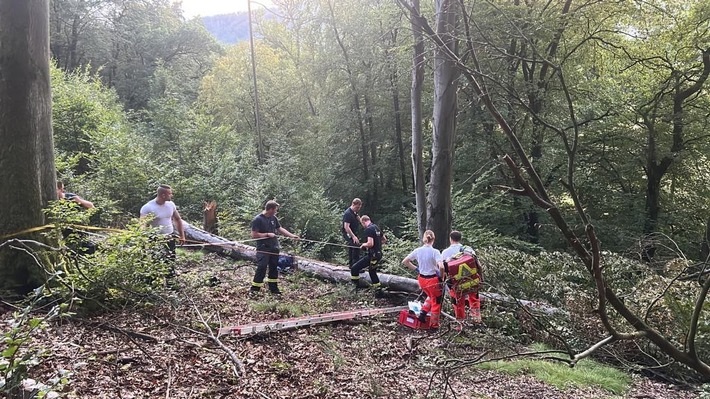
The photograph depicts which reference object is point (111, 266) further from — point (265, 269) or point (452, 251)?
point (452, 251)

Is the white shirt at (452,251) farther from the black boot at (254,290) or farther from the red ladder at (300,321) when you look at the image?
the black boot at (254,290)

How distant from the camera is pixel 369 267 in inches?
353

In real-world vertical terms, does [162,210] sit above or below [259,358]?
above

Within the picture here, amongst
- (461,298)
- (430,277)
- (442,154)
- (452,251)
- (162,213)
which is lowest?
(461,298)

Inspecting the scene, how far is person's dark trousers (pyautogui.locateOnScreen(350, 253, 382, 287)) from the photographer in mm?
8867

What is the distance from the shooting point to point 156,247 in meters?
5.71

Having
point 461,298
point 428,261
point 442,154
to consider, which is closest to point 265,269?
point 428,261

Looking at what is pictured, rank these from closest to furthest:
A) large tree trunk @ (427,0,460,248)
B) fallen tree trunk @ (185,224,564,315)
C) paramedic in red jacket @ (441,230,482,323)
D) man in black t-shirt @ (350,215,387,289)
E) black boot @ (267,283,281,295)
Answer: paramedic in red jacket @ (441,230,482,323), black boot @ (267,283,281,295), man in black t-shirt @ (350,215,387,289), fallen tree trunk @ (185,224,564,315), large tree trunk @ (427,0,460,248)

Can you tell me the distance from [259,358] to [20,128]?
3.93 meters

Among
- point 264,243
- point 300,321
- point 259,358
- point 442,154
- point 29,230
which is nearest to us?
point 259,358

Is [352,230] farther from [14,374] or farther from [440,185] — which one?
[14,374]

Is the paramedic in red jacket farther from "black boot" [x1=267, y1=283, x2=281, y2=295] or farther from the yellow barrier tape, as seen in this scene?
the yellow barrier tape

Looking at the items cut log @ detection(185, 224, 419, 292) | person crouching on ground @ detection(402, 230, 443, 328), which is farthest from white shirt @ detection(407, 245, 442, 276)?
cut log @ detection(185, 224, 419, 292)

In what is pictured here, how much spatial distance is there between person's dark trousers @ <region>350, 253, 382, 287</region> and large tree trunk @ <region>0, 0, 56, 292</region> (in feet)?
17.4
